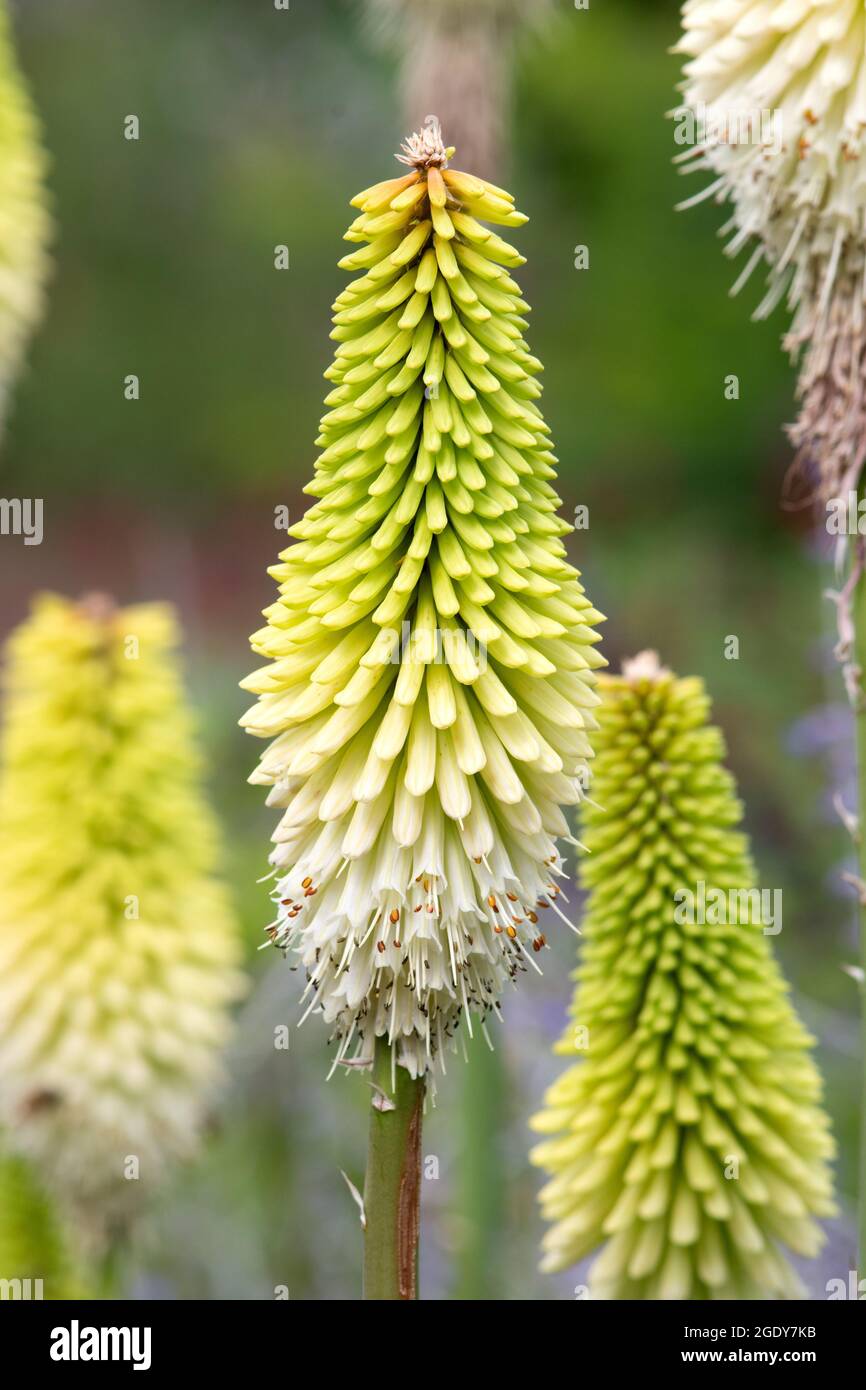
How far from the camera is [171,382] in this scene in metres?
14.1

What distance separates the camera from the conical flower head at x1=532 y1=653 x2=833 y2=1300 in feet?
10.8

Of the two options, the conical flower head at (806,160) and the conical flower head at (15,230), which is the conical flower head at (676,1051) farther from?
the conical flower head at (15,230)

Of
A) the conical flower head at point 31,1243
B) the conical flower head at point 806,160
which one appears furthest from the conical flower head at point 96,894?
the conical flower head at point 806,160

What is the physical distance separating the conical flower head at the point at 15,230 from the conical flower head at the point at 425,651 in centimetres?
293

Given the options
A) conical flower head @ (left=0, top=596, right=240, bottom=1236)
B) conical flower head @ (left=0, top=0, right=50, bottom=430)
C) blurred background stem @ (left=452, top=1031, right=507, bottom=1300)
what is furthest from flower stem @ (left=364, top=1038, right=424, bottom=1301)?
conical flower head @ (left=0, top=0, right=50, bottom=430)

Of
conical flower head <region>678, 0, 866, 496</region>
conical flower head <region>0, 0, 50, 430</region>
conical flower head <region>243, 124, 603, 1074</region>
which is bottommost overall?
conical flower head <region>243, 124, 603, 1074</region>

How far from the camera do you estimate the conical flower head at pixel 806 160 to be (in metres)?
3.30

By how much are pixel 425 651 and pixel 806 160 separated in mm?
1537

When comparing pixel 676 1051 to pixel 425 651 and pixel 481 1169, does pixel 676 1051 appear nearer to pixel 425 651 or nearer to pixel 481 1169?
pixel 425 651

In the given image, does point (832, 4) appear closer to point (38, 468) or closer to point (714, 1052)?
point (714, 1052)

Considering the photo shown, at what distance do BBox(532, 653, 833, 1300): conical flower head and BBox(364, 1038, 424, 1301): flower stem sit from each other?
845mm

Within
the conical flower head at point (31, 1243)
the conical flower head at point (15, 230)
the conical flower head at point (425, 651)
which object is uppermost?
the conical flower head at point (15, 230)

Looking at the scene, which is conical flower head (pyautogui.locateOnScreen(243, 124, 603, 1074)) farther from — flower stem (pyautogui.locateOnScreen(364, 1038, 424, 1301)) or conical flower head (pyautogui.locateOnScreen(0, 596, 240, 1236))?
conical flower head (pyautogui.locateOnScreen(0, 596, 240, 1236))

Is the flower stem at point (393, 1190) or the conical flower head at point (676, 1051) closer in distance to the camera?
the flower stem at point (393, 1190)
